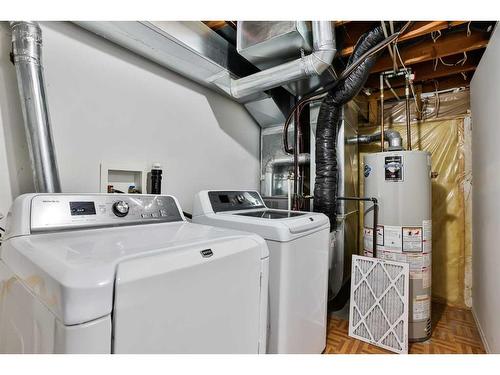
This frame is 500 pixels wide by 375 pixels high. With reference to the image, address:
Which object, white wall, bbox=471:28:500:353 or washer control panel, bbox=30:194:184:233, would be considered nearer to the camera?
washer control panel, bbox=30:194:184:233

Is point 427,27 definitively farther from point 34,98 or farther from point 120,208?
point 34,98

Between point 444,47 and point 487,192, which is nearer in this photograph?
point 487,192

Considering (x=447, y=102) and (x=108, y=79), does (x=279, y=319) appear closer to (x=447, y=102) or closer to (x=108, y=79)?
(x=108, y=79)

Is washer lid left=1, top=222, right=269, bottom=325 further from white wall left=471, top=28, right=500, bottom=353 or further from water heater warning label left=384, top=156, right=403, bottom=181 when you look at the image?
white wall left=471, top=28, right=500, bottom=353

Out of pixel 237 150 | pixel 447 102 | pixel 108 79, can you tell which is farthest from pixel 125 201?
pixel 447 102

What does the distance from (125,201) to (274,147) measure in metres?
1.76

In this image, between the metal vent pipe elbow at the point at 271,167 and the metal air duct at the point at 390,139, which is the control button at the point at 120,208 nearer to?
the metal vent pipe elbow at the point at 271,167

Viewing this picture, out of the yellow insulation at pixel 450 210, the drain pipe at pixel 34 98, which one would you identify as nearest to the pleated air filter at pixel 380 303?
the yellow insulation at pixel 450 210

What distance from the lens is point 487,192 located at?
71.0 inches

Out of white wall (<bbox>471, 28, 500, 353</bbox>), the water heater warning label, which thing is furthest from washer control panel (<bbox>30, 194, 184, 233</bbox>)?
white wall (<bbox>471, 28, 500, 353</bbox>)

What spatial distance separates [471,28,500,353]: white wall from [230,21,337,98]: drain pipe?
1025 millimetres

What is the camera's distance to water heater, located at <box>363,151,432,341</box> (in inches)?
76.4

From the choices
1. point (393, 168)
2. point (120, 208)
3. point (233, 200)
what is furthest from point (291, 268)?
point (393, 168)

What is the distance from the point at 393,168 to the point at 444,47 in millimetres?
1008
